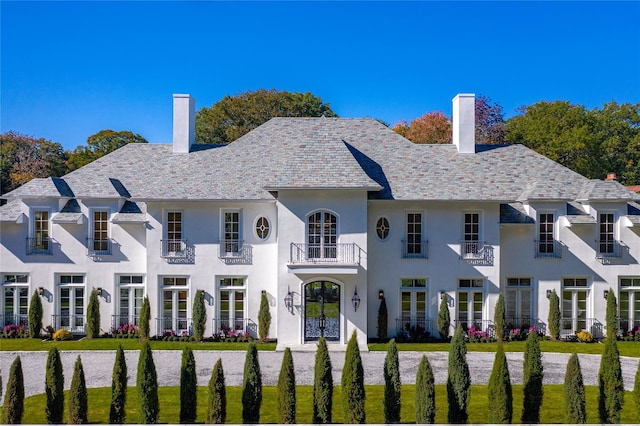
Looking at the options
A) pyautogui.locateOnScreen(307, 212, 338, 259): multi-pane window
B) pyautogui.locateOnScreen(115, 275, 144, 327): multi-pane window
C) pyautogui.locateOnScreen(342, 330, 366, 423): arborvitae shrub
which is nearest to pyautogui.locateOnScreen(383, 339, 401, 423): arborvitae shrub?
pyautogui.locateOnScreen(342, 330, 366, 423): arborvitae shrub

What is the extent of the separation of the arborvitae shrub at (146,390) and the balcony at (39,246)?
14.8m

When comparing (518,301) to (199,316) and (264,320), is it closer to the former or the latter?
(264,320)

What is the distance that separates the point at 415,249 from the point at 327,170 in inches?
207

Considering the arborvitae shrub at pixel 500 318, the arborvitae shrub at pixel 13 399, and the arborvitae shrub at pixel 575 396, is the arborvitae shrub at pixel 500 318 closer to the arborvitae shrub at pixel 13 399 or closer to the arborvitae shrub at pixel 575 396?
the arborvitae shrub at pixel 575 396

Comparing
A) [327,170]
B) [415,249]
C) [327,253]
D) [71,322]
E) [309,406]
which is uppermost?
[327,170]

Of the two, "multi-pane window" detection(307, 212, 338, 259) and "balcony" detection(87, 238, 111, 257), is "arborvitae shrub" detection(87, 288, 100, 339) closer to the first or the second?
"balcony" detection(87, 238, 111, 257)

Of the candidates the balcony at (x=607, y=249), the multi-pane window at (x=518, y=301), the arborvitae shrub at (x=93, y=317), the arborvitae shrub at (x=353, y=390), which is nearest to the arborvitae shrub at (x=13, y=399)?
the arborvitae shrub at (x=353, y=390)

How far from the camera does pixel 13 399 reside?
1169cm

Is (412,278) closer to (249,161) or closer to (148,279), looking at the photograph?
(249,161)

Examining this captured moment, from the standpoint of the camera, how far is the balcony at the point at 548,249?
24.1 meters

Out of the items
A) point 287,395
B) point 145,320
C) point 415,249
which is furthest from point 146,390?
point 415,249

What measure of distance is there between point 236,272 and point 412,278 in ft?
24.6

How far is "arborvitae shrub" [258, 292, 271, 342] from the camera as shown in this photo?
22781 millimetres

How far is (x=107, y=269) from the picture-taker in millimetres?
24062
